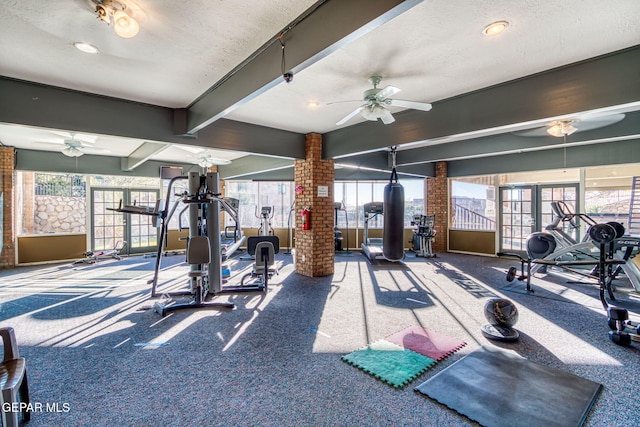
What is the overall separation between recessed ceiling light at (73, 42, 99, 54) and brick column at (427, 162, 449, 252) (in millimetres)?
8248

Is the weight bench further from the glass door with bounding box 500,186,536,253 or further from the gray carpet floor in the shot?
the glass door with bounding box 500,186,536,253

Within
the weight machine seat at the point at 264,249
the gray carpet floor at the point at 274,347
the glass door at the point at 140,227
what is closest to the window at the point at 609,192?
the gray carpet floor at the point at 274,347

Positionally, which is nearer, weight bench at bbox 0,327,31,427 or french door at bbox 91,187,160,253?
weight bench at bbox 0,327,31,427

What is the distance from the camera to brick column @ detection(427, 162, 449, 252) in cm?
852

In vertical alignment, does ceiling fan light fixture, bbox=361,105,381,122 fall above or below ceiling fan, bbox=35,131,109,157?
below

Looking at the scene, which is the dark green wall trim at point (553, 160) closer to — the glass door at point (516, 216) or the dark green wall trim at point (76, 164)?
the glass door at point (516, 216)

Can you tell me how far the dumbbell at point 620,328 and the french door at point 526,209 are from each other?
456 cm

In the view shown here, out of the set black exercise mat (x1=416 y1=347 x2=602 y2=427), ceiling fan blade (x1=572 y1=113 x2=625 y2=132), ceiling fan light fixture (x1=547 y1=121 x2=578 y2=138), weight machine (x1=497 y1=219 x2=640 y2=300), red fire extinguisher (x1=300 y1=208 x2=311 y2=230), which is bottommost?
black exercise mat (x1=416 y1=347 x2=602 y2=427)

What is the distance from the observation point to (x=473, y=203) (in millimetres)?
8406

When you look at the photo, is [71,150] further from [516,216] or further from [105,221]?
[516,216]

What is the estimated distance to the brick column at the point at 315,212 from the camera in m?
5.40

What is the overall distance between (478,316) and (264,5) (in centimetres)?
397

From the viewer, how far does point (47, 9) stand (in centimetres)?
194

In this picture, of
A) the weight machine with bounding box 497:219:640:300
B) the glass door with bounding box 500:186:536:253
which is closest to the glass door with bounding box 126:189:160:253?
the weight machine with bounding box 497:219:640:300
